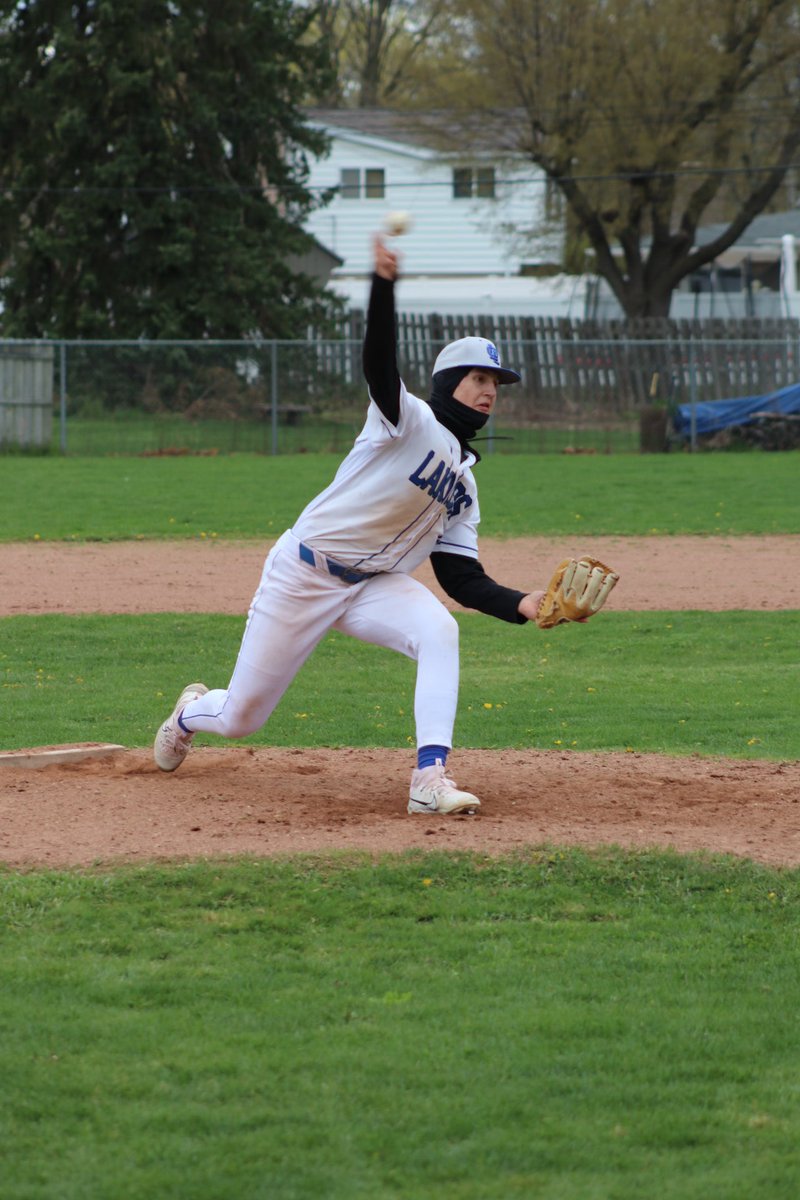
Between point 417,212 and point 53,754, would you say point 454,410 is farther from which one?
point 417,212

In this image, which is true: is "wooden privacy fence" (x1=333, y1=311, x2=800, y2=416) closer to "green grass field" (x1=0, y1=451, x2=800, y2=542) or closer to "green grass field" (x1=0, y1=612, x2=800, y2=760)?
"green grass field" (x1=0, y1=451, x2=800, y2=542)

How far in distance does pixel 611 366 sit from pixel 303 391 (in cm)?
576

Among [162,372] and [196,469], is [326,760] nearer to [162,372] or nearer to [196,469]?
[196,469]

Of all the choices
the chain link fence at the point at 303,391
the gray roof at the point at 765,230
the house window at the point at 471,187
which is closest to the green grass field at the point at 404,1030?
the chain link fence at the point at 303,391

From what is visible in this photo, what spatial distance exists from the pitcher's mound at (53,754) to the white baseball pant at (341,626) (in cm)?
115

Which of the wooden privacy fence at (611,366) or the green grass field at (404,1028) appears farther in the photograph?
the wooden privacy fence at (611,366)

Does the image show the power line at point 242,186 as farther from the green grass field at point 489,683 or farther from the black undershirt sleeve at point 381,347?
the black undershirt sleeve at point 381,347

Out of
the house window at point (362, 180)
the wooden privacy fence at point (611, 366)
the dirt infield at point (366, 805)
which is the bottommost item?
the dirt infield at point (366, 805)

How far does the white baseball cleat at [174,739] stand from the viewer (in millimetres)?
6332

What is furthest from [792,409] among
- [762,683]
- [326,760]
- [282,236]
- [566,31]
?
[326,760]

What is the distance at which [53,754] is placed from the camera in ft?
22.0

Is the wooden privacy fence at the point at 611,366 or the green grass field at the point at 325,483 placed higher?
the wooden privacy fence at the point at 611,366

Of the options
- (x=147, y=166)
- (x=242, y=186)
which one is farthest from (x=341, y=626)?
(x=242, y=186)

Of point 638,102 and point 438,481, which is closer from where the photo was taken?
point 438,481
